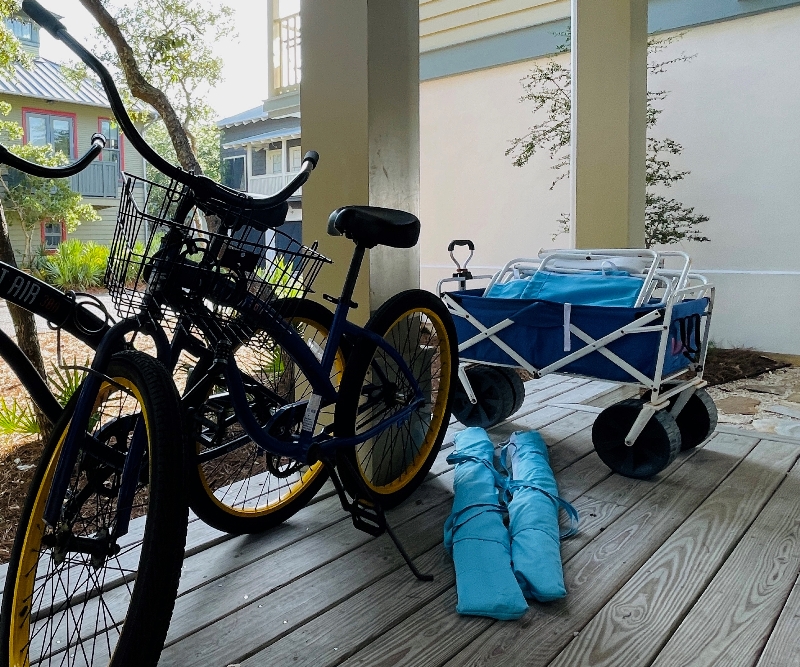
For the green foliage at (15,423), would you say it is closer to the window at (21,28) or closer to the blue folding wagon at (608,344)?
the blue folding wagon at (608,344)

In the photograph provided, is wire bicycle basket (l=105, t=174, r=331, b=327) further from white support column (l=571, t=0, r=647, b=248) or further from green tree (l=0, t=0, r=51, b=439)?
white support column (l=571, t=0, r=647, b=248)

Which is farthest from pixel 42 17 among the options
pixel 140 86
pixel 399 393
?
pixel 140 86

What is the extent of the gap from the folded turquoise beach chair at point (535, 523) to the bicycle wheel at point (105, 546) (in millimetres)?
871

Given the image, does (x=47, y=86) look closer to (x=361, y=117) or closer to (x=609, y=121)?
(x=361, y=117)

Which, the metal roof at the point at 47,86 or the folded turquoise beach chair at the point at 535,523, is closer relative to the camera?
the folded turquoise beach chair at the point at 535,523

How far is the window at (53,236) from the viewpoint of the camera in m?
4.43

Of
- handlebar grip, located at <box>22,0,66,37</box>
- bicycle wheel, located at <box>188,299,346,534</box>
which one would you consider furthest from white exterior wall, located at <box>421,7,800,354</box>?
handlebar grip, located at <box>22,0,66,37</box>

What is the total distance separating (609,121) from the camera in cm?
376

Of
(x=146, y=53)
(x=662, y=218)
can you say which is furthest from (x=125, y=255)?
(x=662, y=218)

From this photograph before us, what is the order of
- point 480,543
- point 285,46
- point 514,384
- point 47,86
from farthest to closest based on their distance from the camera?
point 285,46
point 47,86
point 514,384
point 480,543

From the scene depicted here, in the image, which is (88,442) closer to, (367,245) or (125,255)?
(125,255)

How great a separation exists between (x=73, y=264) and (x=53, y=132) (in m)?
0.98

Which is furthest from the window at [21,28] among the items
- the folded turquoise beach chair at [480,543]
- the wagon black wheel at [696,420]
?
the wagon black wheel at [696,420]

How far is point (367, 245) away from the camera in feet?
6.01
